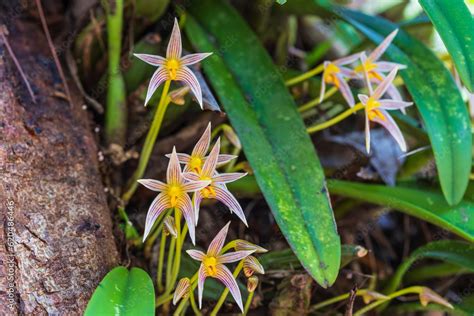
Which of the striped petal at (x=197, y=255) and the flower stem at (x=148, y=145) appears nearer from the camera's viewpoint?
the striped petal at (x=197, y=255)

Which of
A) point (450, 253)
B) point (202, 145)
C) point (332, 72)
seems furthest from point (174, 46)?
point (450, 253)

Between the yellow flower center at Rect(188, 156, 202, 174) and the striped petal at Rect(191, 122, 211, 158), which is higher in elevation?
the striped petal at Rect(191, 122, 211, 158)

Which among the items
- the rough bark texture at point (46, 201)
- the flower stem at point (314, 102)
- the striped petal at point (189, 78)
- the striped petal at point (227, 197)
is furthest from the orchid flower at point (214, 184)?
the flower stem at point (314, 102)

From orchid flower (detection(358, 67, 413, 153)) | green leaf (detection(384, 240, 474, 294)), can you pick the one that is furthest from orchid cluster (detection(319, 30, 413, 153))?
green leaf (detection(384, 240, 474, 294))

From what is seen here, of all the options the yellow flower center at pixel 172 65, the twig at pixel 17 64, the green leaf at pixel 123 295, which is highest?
the twig at pixel 17 64

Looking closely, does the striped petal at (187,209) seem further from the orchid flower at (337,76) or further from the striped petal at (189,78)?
the orchid flower at (337,76)

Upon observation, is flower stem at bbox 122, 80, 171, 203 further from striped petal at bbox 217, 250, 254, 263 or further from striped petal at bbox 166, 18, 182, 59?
striped petal at bbox 217, 250, 254, 263
